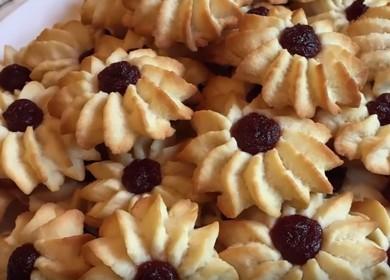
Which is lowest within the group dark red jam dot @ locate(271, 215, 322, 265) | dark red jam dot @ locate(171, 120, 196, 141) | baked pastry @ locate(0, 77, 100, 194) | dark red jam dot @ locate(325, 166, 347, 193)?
dark red jam dot @ locate(325, 166, 347, 193)

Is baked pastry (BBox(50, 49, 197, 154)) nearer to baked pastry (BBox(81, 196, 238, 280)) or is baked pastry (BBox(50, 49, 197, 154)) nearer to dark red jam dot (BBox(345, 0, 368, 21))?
baked pastry (BBox(81, 196, 238, 280))

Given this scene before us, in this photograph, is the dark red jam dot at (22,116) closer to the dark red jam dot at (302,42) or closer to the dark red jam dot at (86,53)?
the dark red jam dot at (86,53)

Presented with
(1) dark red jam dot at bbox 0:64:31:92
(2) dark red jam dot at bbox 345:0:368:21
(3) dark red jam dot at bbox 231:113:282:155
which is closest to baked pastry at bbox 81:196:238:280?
(3) dark red jam dot at bbox 231:113:282:155

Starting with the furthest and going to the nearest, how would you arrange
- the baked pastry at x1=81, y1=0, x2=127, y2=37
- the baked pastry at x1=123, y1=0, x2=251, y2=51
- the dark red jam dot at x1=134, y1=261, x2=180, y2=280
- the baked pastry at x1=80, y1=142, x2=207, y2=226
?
the baked pastry at x1=81, y1=0, x2=127, y2=37, the baked pastry at x1=123, y1=0, x2=251, y2=51, the baked pastry at x1=80, y1=142, x2=207, y2=226, the dark red jam dot at x1=134, y1=261, x2=180, y2=280

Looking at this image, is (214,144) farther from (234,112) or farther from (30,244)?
(30,244)

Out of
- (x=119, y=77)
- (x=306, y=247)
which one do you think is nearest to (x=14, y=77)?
(x=119, y=77)

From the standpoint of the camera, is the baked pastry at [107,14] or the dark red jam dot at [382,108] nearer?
the dark red jam dot at [382,108]

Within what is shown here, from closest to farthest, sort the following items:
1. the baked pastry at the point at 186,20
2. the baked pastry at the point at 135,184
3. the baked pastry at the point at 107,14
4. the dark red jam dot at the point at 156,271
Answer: the dark red jam dot at the point at 156,271 < the baked pastry at the point at 135,184 < the baked pastry at the point at 186,20 < the baked pastry at the point at 107,14

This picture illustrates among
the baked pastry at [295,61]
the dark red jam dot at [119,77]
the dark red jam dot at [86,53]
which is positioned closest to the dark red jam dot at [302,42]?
the baked pastry at [295,61]

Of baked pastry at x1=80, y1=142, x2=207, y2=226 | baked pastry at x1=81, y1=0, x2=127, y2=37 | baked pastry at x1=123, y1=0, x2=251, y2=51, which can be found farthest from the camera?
baked pastry at x1=81, y1=0, x2=127, y2=37
